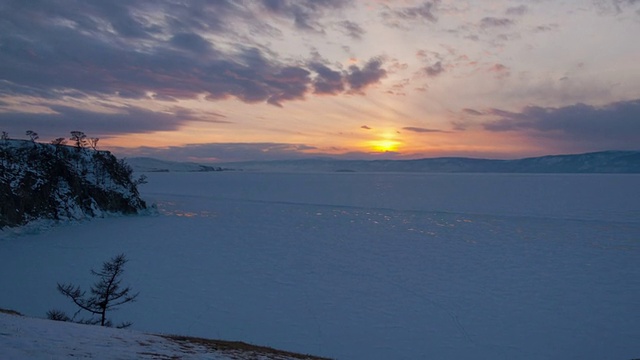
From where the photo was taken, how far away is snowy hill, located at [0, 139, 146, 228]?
125 feet

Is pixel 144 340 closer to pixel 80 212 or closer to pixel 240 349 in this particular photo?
pixel 240 349

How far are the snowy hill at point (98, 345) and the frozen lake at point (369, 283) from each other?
3.75 meters

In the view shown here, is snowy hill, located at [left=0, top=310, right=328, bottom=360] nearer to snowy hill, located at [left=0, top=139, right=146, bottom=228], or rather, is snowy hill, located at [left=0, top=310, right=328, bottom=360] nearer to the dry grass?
the dry grass

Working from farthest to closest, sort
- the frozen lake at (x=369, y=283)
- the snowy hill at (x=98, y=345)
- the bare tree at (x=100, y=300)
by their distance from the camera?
the frozen lake at (x=369, y=283), the bare tree at (x=100, y=300), the snowy hill at (x=98, y=345)

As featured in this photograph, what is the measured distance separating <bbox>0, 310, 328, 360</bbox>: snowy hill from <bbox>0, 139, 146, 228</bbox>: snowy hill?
30146 millimetres

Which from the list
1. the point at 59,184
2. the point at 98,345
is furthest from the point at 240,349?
the point at 59,184

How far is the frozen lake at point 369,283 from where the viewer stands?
49.6ft

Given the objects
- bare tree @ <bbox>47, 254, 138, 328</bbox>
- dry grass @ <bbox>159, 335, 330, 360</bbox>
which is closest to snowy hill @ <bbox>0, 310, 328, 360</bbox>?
dry grass @ <bbox>159, 335, 330, 360</bbox>

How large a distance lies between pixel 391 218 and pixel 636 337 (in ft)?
103

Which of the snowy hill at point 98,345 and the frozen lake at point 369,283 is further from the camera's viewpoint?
the frozen lake at point 369,283

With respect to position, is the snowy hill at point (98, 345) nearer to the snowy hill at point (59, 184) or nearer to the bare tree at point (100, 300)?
the bare tree at point (100, 300)

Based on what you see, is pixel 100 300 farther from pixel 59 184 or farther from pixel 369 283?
pixel 59 184

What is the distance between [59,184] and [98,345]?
1662 inches

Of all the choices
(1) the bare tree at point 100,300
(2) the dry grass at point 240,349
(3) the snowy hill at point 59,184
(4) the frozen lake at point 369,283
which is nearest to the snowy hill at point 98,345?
(2) the dry grass at point 240,349
